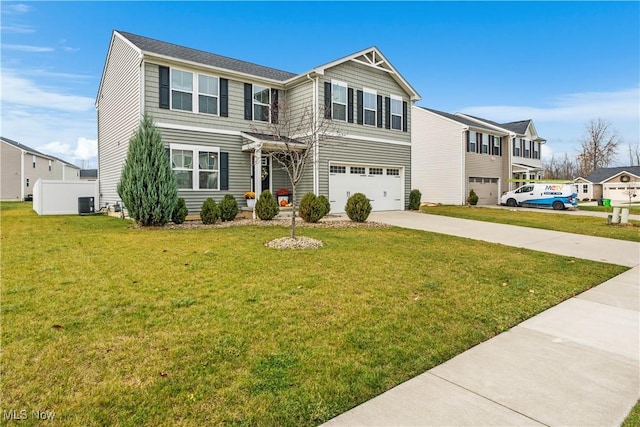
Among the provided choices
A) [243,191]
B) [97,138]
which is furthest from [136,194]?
[97,138]

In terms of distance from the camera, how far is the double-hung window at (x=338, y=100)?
1564 centimetres

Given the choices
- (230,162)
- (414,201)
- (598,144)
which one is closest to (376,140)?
(414,201)

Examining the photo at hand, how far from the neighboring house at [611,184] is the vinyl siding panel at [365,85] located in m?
29.6

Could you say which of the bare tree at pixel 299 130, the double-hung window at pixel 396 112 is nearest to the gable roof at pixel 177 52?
the bare tree at pixel 299 130

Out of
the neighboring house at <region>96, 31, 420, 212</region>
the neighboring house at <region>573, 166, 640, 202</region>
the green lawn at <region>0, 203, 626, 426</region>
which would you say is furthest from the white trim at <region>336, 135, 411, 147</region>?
the neighboring house at <region>573, 166, 640, 202</region>

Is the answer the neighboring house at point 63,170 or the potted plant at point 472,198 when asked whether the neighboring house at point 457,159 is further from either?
the neighboring house at point 63,170

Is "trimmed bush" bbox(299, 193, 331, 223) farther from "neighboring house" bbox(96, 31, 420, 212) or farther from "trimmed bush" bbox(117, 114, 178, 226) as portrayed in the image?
"trimmed bush" bbox(117, 114, 178, 226)

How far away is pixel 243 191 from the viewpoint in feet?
49.4

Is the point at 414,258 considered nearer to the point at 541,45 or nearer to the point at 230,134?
the point at 230,134

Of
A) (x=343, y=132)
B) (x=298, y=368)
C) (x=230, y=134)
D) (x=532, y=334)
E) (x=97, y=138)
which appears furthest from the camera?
(x=97, y=138)

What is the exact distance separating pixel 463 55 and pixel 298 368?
22.7 metres

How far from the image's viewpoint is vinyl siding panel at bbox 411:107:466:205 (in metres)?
25.3

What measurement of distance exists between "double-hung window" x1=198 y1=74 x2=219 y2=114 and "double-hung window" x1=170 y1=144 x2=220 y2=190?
1.57 m

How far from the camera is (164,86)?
13055mm
